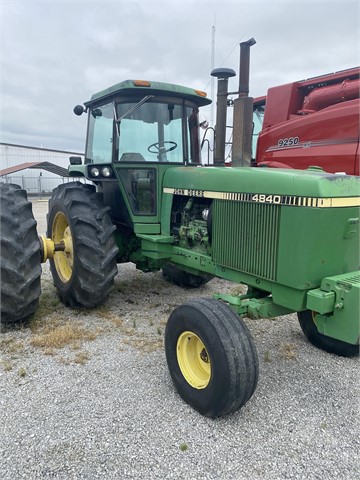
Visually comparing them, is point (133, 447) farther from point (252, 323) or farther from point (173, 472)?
point (252, 323)

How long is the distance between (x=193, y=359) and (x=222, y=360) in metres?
0.50

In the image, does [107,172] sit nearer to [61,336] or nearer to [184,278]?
[61,336]

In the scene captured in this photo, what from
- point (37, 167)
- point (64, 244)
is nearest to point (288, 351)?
point (64, 244)

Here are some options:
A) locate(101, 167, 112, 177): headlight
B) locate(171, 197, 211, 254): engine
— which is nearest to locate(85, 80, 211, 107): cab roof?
locate(101, 167, 112, 177): headlight

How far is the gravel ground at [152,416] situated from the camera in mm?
2217

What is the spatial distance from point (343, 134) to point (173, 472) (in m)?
4.57

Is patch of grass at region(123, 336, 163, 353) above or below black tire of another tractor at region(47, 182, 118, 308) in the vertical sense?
below

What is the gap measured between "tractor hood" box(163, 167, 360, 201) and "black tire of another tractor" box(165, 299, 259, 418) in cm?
93

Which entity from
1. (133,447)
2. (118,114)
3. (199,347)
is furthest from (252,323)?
(118,114)

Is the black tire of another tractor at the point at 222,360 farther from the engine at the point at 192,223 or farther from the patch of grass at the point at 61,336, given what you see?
the patch of grass at the point at 61,336

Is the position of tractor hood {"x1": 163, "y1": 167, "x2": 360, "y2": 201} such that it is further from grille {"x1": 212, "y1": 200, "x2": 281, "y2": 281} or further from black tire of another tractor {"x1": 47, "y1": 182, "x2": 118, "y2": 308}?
black tire of another tractor {"x1": 47, "y1": 182, "x2": 118, "y2": 308}

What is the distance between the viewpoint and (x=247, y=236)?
312 cm

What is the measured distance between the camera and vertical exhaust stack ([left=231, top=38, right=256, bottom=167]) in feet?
12.1

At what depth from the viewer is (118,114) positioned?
4.17m
